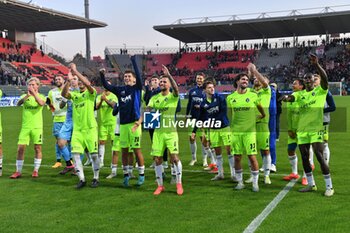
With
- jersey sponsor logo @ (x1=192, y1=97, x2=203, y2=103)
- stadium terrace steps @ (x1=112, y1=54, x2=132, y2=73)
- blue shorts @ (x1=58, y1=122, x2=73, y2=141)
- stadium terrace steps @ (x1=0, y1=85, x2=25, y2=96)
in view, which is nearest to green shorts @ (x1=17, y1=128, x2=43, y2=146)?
blue shorts @ (x1=58, y1=122, x2=73, y2=141)

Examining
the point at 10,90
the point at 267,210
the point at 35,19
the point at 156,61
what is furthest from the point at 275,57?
the point at 267,210

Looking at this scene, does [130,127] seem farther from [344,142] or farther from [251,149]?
[344,142]

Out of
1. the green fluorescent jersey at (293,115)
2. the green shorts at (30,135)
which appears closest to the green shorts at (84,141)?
the green shorts at (30,135)

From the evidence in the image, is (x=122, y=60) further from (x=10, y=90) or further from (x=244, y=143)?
(x=244, y=143)

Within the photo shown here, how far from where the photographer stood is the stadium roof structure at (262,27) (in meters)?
49.6

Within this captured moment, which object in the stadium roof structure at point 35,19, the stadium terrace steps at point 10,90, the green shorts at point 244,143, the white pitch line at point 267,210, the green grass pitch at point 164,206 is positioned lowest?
the white pitch line at point 267,210

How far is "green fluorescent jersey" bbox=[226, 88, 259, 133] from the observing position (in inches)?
303

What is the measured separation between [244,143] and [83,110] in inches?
134

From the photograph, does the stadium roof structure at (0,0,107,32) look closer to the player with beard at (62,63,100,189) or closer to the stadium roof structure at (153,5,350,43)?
the stadium roof structure at (153,5,350,43)

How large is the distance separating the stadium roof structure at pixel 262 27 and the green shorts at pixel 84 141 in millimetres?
46129

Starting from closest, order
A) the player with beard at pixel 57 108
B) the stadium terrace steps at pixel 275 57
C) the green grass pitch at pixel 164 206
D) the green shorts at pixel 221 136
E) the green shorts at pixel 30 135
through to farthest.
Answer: the green grass pitch at pixel 164 206, the green shorts at pixel 221 136, the green shorts at pixel 30 135, the player with beard at pixel 57 108, the stadium terrace steps at pixel 275 57

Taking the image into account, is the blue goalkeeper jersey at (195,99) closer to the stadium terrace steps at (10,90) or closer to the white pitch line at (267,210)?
the white pitch line at (267,210)

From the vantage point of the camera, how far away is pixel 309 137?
734 cm

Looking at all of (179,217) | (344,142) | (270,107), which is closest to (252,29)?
(344,142)
